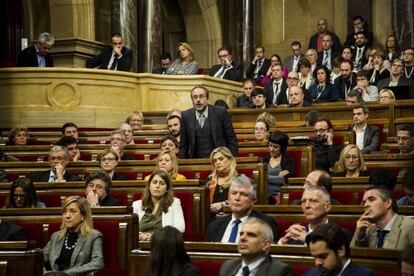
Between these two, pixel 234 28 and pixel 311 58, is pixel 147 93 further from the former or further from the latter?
pixel 234 28

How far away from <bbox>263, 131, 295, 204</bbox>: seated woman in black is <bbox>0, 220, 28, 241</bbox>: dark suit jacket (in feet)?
7.40

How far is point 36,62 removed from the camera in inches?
537

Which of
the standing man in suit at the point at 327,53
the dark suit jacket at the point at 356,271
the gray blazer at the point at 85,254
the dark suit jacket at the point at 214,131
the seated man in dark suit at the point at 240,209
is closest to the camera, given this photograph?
the dark suit jacket at the point at 356,271

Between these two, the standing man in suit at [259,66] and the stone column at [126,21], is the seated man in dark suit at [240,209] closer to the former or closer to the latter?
the stone column at [126,21]

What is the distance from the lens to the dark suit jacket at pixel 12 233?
6774 mm

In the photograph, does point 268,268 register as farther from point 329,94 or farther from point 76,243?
point 329,94

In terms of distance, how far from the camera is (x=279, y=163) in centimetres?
859

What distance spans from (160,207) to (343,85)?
262 inches

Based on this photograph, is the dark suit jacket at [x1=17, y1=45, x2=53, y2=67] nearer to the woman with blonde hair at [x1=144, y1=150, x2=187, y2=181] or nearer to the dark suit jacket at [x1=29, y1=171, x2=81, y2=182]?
the dark suit jacket at [x1=29, y1=171, x2=81, y2=182]

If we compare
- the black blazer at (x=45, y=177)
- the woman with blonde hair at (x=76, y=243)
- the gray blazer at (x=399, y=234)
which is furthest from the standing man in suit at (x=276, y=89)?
the gray blazer at (x=399, y=234)

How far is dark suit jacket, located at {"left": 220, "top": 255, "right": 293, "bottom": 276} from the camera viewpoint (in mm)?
5156

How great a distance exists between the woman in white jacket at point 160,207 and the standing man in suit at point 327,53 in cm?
836

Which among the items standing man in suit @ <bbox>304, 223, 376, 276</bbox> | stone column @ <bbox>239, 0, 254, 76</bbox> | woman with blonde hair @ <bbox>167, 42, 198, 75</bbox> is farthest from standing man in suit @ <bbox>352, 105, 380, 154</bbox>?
stone column @ <bbox>239, 0, 254, 76</bbox>

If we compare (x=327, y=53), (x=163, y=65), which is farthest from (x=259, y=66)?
(x=163, y=65)
